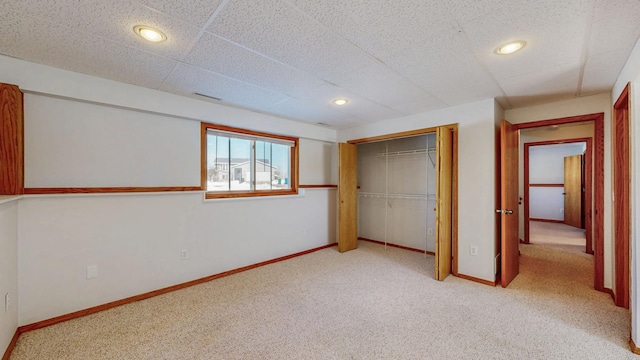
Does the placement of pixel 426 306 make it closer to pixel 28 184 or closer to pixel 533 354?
pixel 533 354

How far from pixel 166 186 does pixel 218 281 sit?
1.30 metres

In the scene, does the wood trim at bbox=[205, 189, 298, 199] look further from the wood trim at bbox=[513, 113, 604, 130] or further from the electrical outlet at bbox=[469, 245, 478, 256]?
the wood trim at bbox=[513, 113, 604, 130]

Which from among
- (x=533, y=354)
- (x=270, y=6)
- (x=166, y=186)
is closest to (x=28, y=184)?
(x=166, y=186)

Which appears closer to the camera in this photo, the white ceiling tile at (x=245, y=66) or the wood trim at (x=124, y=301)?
the white ceiling tile at (x=245, y=66)

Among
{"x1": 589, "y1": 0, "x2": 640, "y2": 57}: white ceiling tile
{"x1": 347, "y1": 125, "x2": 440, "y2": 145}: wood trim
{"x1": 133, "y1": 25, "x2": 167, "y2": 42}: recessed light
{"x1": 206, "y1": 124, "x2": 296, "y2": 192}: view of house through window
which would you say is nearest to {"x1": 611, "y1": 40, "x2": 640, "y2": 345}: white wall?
{"x1": 589, "y1": 0, "x2": 640, "y2": 57}: white ceiling tile

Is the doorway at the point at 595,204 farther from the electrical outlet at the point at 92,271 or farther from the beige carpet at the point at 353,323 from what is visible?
the electrical outlet at the point at 92,271

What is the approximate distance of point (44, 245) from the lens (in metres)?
2.16

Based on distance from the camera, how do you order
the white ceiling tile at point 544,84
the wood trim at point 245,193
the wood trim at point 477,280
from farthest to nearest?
the wood trim at point 245,193, the wood trim at point 477,280, the white ceiling tile at point 544,84

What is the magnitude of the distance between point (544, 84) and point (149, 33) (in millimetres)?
3522

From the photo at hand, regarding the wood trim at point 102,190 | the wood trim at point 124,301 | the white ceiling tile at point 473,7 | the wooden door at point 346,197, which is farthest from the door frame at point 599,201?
the wood trim at point 102,190

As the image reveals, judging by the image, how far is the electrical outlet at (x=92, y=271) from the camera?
7.72ft

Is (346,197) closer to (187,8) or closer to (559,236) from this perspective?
(187,8)

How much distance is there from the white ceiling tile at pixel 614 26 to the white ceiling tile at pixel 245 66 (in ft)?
6.30

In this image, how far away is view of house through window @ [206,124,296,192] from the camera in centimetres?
341
